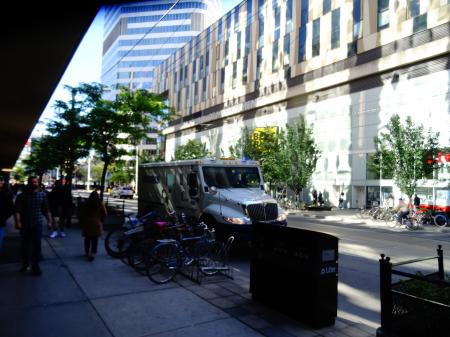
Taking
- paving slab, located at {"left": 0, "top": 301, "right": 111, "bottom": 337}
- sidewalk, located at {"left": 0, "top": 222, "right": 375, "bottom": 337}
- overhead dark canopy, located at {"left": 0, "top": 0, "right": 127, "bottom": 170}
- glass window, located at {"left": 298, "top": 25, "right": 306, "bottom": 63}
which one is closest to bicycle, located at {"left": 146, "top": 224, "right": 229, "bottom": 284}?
sidewalk, located at {"left": 0, "top": 222, "right": 375, "bottom": 337}

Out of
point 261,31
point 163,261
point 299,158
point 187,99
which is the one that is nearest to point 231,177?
point 163,261

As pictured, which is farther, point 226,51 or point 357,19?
point 226,51

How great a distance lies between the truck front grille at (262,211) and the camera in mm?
9672

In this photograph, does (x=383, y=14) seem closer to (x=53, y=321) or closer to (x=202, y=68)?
(x=53, y=321)

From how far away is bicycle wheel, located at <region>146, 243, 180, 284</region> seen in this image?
6953 mm

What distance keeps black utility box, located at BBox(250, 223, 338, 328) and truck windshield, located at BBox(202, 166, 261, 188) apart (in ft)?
17.3

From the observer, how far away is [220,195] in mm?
10266

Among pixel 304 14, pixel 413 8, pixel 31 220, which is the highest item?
pixel 304 14

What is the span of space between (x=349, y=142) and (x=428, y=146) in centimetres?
1190

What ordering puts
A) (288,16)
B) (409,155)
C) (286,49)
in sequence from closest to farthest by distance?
(409,155), (286,49), (288,16)

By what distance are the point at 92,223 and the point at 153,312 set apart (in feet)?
13.7

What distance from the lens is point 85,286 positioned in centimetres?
634

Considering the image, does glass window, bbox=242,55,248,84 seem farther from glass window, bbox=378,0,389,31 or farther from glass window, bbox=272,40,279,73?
glass window, bbox=378,0,389,31

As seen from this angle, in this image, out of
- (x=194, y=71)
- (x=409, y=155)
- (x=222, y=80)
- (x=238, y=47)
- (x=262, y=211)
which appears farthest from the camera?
(x=194, y=71)
